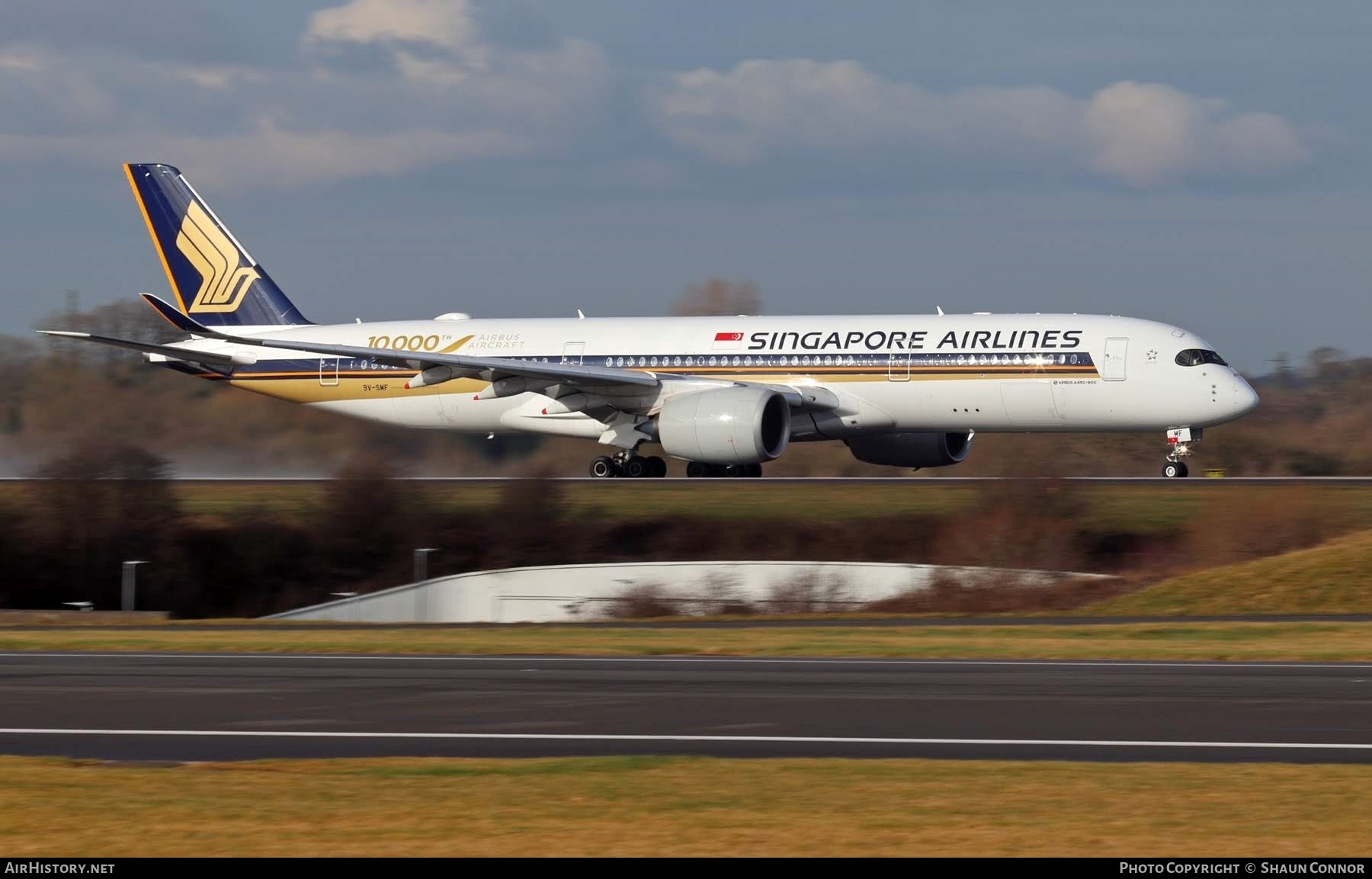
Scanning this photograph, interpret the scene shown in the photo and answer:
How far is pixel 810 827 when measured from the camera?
359 inches

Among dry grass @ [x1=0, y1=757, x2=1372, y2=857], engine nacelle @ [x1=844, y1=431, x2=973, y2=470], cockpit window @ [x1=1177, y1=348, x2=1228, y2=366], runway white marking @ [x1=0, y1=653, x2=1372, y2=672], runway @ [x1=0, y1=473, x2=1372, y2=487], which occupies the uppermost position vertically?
cockpit window @ [x1=1177, y1=348, x2=1228, y2=366]

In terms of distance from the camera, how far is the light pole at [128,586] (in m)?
31.8

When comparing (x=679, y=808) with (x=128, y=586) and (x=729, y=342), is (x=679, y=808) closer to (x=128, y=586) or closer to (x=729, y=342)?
(x=128, y=586)

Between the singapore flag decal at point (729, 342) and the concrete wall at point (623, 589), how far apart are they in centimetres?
749

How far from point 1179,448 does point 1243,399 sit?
79.6 inches

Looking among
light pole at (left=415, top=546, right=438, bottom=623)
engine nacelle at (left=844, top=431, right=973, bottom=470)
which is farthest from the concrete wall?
engine nacelle at (left=844, top=431, right=973, bottom=470)

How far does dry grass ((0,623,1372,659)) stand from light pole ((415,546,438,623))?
7977 mm

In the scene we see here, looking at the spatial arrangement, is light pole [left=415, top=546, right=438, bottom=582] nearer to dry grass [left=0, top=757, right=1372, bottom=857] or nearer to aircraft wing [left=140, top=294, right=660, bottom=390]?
aircraft wing [left=140, top=294, right=660, bottom=390]

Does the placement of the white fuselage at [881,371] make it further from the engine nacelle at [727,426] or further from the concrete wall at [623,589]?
the concrete wall at [623,589]

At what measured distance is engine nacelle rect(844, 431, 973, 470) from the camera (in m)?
38.0

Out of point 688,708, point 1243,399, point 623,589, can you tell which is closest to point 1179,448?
point 1243,399

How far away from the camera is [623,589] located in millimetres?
30500

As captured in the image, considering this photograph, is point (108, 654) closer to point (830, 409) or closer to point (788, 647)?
point (788, 647)

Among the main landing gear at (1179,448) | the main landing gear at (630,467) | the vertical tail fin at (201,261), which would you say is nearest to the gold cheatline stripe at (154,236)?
the vertical tail fin at (201,261)
